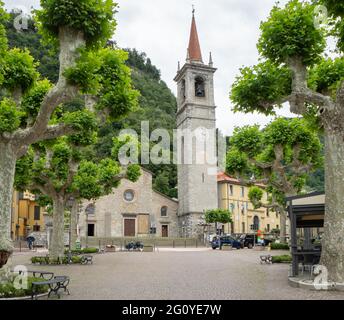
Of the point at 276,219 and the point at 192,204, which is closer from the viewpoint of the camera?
the point at 192,204

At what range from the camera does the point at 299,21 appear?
14.1 m

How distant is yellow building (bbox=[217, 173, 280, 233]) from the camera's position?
62625mm

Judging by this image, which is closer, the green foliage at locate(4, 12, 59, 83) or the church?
the church

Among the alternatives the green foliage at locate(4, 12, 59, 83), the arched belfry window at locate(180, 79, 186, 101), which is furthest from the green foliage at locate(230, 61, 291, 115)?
the green foliage at locate(4, 12, 59, 83)

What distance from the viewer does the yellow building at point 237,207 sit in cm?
6262

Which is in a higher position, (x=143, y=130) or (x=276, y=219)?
(x=143, y=130)

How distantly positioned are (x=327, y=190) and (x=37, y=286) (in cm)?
897

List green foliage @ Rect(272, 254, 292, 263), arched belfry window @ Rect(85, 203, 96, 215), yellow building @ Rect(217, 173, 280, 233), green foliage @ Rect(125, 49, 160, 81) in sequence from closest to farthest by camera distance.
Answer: green foliage @ Rect(272, 254, 292, 263) → arched belfry window @ Rect(85, 203, 96, 215) → yellow building @ Rect(217, 173, 280, 233) → green foliage @ Rect(125, 49, 160, 81)

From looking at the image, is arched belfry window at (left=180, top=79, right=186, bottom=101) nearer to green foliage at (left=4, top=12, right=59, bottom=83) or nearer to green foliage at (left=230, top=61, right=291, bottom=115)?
green foliage at (left=4, top=12, right=59, bottom=83)

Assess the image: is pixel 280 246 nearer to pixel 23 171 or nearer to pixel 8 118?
pixel 23 171

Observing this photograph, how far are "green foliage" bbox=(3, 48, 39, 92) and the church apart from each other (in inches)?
1568

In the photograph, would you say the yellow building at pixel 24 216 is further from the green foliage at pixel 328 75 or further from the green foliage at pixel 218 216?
the green foliage at pixel 328 75
